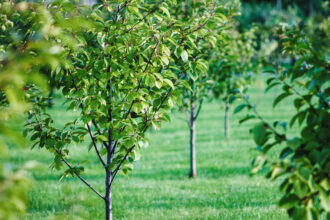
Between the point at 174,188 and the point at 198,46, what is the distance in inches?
106

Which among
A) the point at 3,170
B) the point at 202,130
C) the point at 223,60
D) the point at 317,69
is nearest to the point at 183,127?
the point at 202,130

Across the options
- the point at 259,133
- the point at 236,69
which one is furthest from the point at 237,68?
the point at 259,133

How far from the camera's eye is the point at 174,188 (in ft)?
20.3

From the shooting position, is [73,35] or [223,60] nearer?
[73,35]

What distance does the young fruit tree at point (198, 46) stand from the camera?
3.10 m

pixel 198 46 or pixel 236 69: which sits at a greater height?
pixel 236 69

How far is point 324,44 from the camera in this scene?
68.0 ft

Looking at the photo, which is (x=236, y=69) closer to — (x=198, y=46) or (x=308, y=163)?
(x=198, y=46)

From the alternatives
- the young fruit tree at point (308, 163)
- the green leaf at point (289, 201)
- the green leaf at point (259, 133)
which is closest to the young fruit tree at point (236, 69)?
the young fruit tree at point (308, 163)

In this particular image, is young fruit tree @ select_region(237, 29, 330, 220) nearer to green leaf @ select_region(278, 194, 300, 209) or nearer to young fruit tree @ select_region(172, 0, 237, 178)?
green leaf @ select_region(278, 194, 300, 209)

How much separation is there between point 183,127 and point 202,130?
1.33 metres

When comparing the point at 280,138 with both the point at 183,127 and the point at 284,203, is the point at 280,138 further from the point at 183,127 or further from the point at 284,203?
the point at 183,127

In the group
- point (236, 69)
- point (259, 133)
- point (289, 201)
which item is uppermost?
point (236, 69)

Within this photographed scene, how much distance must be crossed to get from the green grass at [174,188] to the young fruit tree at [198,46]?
2.73 feet
